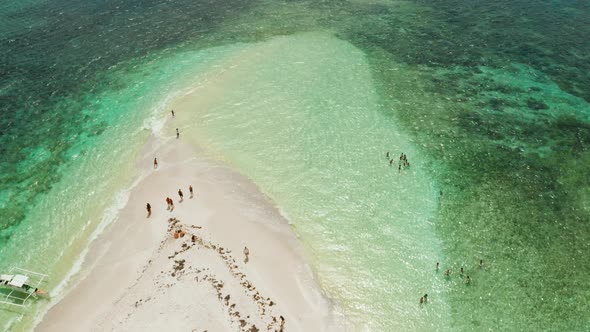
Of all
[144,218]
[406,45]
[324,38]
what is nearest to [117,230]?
[144,218]

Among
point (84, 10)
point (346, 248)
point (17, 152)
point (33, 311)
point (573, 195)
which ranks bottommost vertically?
point (573, 195)

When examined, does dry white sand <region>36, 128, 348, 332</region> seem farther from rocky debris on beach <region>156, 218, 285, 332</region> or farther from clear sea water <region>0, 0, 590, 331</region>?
clear sea water <region>0, 0, 590, 331</region>

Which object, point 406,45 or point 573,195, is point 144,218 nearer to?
point 573,195

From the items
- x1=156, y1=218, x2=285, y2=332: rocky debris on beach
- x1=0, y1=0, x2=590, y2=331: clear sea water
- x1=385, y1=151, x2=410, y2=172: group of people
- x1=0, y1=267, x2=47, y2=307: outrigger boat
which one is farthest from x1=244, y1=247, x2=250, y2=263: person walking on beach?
x1=385, y1=151, x2=410, y2=172: group of people

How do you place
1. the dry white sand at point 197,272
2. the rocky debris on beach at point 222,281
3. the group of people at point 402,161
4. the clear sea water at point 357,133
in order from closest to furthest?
the rocky debris on beach at point 222,281
the dry white sand at point 197,272
the clear sea water at point 357,133
the group of people at point 402,161

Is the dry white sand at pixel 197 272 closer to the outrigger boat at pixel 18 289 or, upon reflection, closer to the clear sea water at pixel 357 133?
the clear sea water at pixel 357 133

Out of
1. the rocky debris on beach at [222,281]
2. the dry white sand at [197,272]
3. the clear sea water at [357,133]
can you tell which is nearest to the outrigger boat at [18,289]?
the clear sea water at [357,133]

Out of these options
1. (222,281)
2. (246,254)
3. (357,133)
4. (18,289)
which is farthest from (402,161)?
(18,289)
